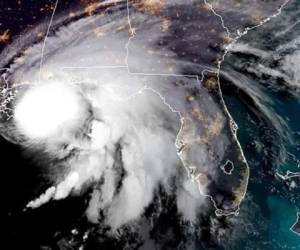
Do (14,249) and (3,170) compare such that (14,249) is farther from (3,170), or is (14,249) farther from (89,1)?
(89,1)

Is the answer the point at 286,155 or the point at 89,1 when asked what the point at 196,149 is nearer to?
the point at 286,155

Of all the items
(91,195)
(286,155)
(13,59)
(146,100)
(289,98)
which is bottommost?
(286,155)

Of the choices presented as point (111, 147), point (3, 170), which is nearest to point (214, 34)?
point (111, 147)

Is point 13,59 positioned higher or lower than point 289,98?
higher

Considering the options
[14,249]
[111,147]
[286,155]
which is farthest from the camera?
[286,155]

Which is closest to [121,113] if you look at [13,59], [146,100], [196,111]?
[146,100]

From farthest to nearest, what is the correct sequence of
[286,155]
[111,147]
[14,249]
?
1. [286,155]
2. [111,147]
3. [14,249]

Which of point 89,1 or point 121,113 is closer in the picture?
point 121,113
